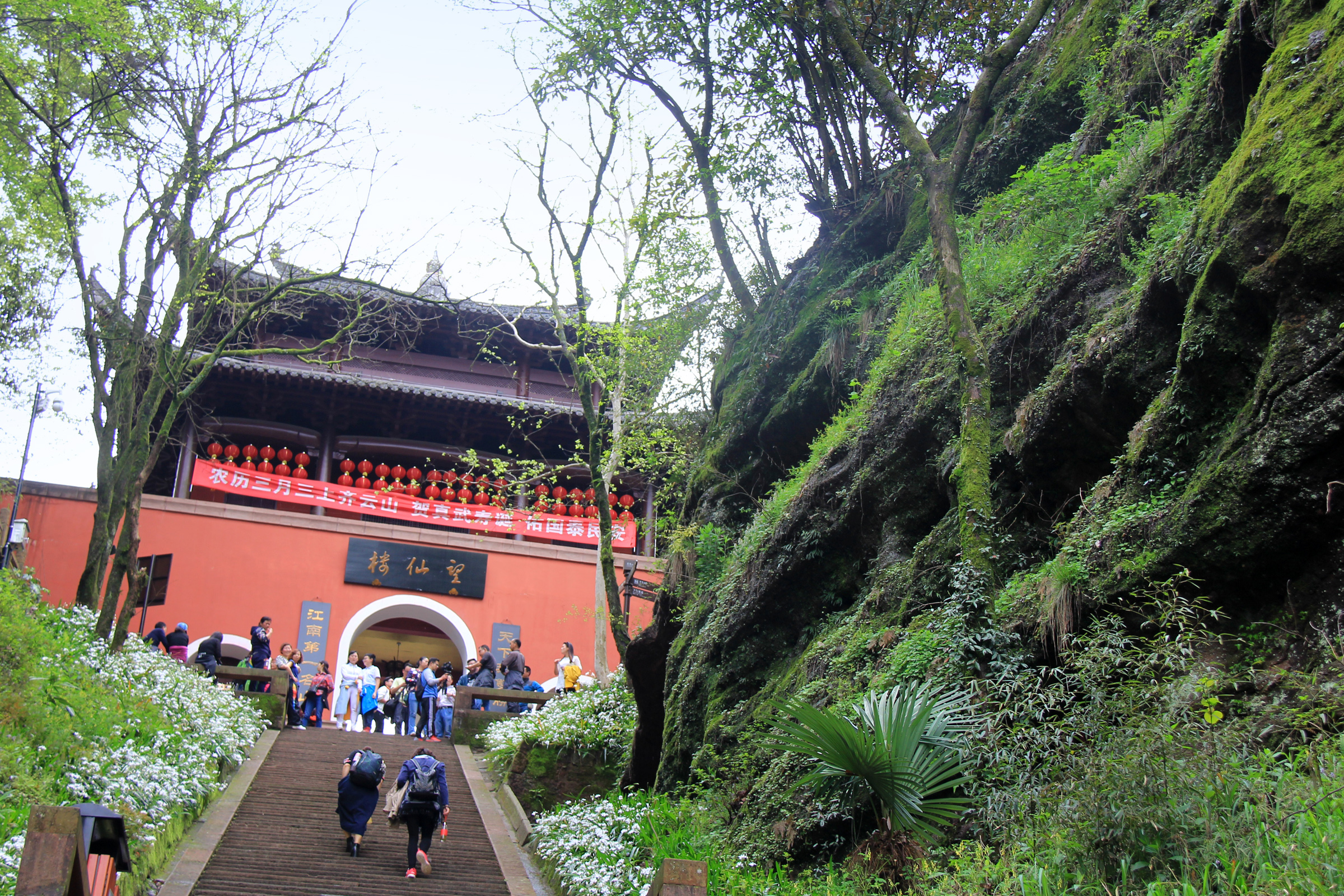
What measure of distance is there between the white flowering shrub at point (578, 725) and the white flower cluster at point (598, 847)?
1.70 meters

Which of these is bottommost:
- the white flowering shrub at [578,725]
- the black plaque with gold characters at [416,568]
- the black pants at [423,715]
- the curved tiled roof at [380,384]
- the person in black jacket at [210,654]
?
the black pants at [423,715]

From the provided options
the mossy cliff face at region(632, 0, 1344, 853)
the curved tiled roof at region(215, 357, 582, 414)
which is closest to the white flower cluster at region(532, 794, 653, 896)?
the mossy cliff face at region(632, 0, 1344, 853)

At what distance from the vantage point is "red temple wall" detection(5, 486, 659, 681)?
50.9ft

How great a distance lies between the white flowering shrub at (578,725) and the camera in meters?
10.5

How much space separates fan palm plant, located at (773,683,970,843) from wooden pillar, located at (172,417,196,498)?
14958 mm

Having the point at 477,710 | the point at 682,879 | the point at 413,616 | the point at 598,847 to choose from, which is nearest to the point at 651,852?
the point at 598,847

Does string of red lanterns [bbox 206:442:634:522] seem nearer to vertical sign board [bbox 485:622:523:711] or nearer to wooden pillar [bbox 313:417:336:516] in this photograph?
wooden pillar [bbox 313:417:336:516]

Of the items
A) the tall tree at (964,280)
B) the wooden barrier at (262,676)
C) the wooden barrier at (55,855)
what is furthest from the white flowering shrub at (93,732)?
the tall tree at (964,280)

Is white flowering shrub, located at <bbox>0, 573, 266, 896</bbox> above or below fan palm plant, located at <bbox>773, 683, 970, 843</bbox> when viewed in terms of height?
below

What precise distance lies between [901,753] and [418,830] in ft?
14.1

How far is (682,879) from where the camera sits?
3.85 metres

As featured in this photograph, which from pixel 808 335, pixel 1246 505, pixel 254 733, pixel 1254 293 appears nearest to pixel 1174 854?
pixel 1246 505

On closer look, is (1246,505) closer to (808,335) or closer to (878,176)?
(808,335)

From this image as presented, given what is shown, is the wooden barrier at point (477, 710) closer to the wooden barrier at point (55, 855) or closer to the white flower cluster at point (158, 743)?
the white flower cluster at point (158, 743)
